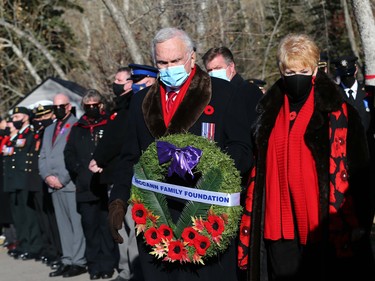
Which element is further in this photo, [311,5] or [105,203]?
[311,5]

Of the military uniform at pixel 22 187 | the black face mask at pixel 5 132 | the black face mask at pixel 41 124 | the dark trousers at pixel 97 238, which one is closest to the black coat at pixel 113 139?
the dark trousers at pixel 97 238

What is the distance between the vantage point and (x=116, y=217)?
541 cm

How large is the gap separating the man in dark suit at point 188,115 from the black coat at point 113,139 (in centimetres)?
339

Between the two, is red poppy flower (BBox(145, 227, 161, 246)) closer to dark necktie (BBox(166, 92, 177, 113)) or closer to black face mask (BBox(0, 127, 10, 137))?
dark necktie (BBox(166, 92, 177, 113))

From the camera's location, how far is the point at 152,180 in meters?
5.27

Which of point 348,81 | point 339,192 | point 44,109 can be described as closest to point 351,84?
point 348,81

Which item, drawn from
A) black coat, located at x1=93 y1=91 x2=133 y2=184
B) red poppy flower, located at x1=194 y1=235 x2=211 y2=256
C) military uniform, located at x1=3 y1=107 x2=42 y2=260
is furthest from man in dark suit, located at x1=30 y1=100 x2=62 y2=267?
red poppy flower, located at x1=194 y1=235 x2=211 y2=256

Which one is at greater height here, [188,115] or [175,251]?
[188,115]

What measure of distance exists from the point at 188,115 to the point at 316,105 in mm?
829

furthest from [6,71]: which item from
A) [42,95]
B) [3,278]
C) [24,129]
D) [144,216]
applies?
[144,216]

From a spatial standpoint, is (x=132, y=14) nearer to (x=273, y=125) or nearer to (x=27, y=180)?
(x=27, y=180)

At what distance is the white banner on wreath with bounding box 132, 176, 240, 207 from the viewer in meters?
5.02

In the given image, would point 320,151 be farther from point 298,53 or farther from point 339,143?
point 298,53

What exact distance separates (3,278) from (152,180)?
19.1 feet
